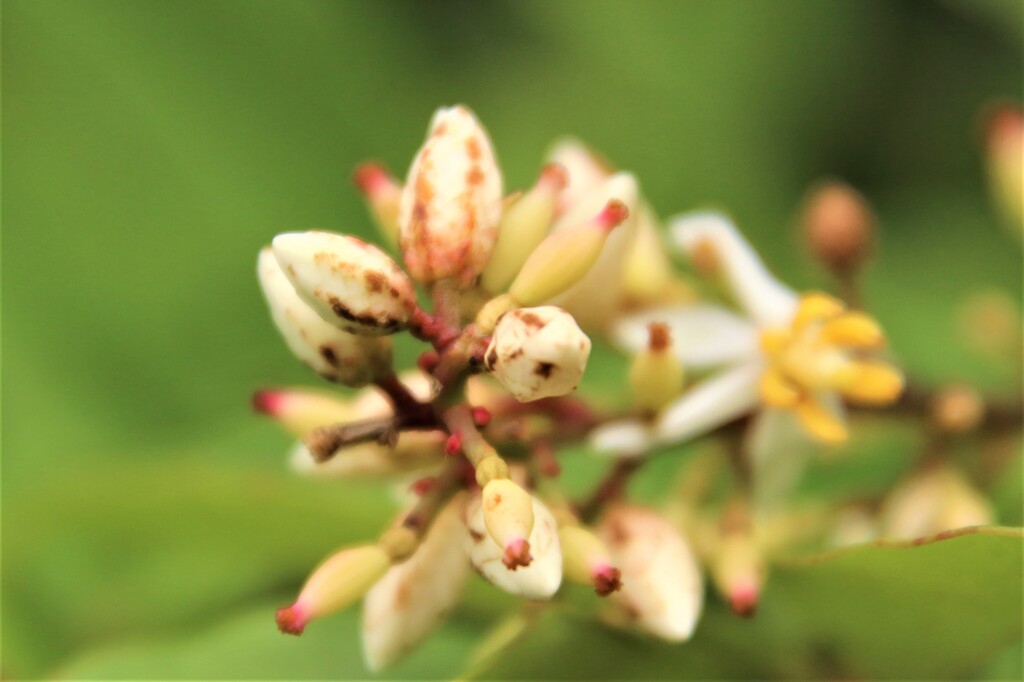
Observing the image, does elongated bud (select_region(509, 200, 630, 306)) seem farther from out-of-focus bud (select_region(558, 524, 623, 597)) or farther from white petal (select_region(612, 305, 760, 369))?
white petal (select_region(612, 305, 760, 369))

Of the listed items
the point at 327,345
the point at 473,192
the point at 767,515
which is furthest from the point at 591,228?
the point at 767,515

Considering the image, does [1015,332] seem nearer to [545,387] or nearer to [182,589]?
[545,387]

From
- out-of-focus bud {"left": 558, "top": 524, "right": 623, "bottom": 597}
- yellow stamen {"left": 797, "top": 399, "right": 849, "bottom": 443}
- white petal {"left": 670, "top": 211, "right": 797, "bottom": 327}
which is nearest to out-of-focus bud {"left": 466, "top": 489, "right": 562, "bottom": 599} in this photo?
out-of-focus bud {"left": 558, "top": 524, "right": 623, "bottom": 597}

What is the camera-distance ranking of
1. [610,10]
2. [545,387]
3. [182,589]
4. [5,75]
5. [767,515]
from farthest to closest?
1. [610,10]
2. [5,75]
3. [182,589]
4. [767,515]
5. [545,387]

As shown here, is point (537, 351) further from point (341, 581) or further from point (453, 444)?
point (341, 581)

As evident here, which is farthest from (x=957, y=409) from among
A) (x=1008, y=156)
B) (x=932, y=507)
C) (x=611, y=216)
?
(x=611, y=216)

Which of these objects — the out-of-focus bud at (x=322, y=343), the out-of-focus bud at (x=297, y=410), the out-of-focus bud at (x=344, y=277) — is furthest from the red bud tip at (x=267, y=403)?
the out-of-focus bud at (x=344, y=277)
